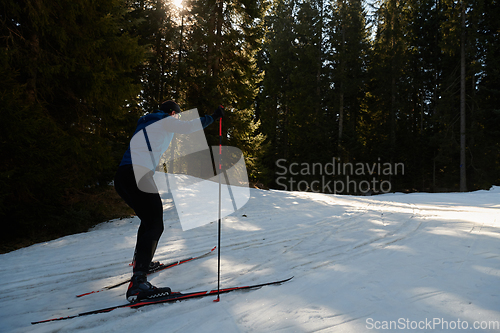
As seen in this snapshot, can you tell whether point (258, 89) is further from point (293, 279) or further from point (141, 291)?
point (141, 291)

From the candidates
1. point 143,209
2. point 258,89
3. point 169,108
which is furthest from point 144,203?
point 258,89

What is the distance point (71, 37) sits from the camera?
6.47 m

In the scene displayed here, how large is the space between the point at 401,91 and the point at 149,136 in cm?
2754

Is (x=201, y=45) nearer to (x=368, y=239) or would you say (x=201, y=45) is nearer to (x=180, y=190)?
(x=180, y=190)

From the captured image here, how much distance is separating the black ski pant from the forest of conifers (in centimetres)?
339

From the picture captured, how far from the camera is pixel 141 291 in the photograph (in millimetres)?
2646

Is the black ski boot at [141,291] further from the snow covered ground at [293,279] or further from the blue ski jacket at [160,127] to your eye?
the blue ski jacket at [160,127]

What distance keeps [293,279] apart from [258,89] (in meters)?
14.0

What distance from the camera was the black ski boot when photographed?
2629mm

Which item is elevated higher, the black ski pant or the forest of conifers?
the forest of conifers

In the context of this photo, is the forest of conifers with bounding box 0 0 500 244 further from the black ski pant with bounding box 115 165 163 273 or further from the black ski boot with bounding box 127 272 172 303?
the black ski boot with bounding box 127 272 172 303

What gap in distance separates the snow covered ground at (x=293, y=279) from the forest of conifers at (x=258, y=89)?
2.19 meters

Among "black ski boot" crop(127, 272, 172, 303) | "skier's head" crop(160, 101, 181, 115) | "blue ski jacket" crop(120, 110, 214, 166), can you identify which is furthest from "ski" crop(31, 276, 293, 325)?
"skier's head" crop(160, 101, 181, 115)

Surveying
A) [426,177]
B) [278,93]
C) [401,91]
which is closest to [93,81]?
[278,93]
